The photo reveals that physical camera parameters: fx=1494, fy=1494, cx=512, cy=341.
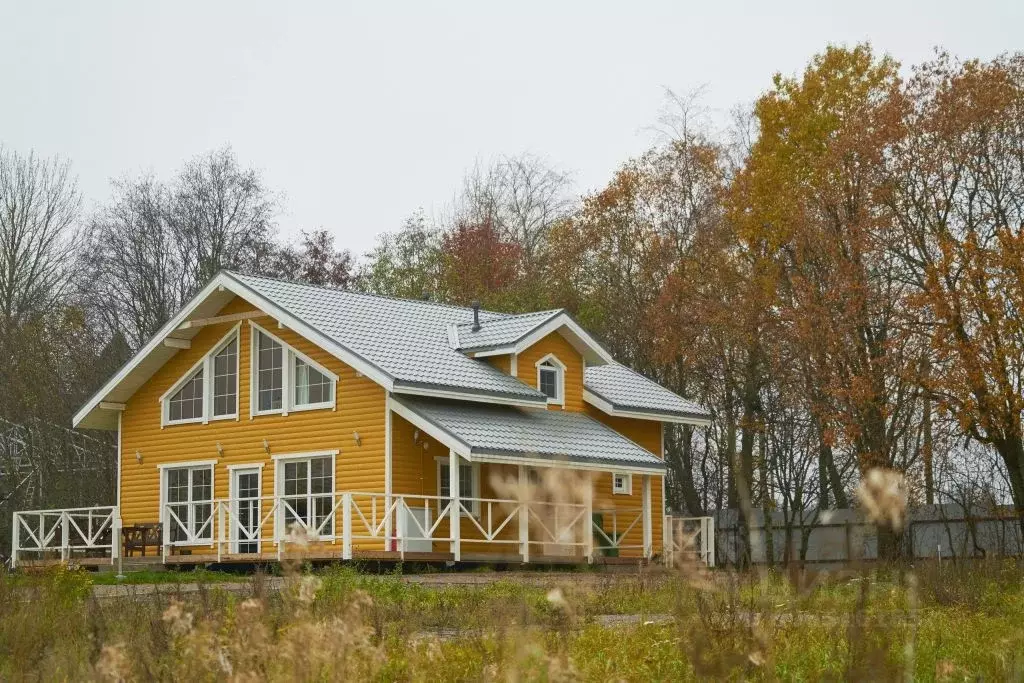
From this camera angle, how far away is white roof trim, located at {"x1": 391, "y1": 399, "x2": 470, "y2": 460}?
945 inches

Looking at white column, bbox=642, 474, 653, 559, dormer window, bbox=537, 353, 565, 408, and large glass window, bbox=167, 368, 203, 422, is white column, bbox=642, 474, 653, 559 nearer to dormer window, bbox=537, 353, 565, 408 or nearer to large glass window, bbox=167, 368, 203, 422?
dormer window, bbox=537, 353, 565, 408

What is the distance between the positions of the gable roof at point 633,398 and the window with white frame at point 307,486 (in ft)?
19.8

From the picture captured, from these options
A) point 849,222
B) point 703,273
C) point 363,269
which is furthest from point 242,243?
point 849,222

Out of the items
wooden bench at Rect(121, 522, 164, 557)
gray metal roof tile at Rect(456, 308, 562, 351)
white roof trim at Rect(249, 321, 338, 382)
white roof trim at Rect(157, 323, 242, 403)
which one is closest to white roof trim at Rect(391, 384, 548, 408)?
gray metal roof tile at Rect(456, 308, 562, 351)

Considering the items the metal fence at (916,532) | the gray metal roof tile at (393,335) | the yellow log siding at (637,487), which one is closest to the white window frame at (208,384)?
the gray metal roof tile at (393,335)

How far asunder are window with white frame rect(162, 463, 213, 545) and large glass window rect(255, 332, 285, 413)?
71.9 inches

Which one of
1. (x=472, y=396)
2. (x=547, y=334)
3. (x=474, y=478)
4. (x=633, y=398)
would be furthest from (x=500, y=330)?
(x=633, y=398)

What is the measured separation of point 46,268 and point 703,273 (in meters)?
19.4

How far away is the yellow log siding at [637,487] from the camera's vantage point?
29.6 m

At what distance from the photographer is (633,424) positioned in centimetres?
3141

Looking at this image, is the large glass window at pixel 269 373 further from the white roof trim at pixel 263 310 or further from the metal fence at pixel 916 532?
the metal fence at pixel 916 532

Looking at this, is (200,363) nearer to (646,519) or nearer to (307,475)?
(307,475)

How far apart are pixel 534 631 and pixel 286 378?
802 inches

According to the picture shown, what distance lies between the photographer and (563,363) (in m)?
29.6
